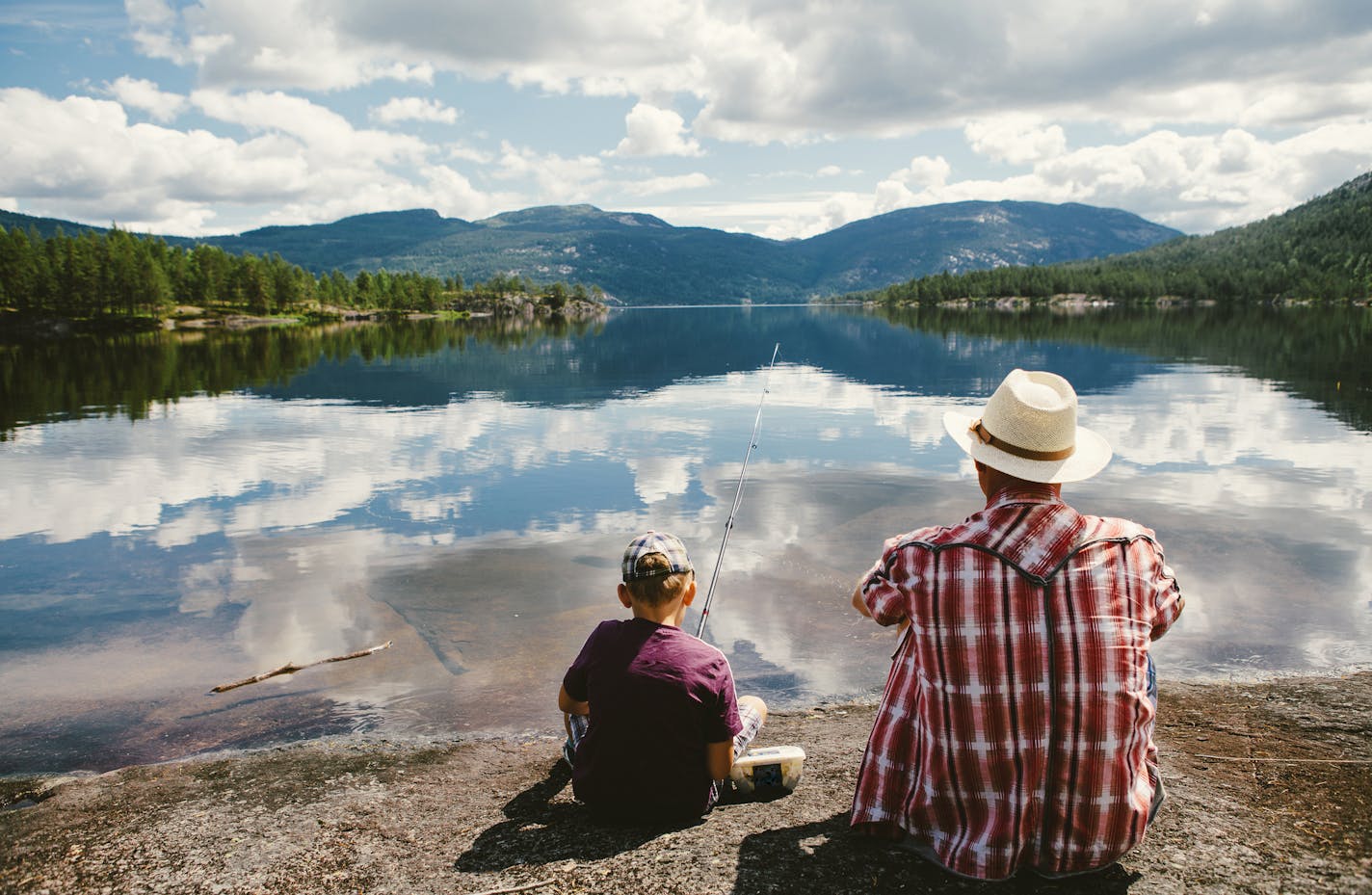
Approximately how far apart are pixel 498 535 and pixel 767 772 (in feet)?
29.4

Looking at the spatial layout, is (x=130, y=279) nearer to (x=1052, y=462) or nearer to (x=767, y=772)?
(x=767, y=772)

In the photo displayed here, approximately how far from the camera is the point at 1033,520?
354 centimetres

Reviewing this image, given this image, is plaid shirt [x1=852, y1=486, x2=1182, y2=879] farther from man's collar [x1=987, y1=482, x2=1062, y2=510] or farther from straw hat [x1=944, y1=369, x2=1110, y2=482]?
straw hat [x1=944, y1=369, x2=1110, y2=482]

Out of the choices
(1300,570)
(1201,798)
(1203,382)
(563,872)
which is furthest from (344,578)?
(1203,382)

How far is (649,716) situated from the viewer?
4.55m

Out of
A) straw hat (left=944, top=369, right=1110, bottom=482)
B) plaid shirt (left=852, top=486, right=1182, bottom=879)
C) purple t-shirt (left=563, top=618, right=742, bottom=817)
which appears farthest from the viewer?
purple t-shirt (left=563, top=618, right=742, bottom=817)

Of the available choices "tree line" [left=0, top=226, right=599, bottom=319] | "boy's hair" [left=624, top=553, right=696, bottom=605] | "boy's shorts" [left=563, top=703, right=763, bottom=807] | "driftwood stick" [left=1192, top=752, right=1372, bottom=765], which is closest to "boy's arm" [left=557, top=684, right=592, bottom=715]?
"boy's shorts" [left=563, top=703, right=763, bottom=807]

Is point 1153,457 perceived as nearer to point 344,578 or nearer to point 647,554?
point 344,578

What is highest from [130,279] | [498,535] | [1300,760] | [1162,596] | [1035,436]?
[130,279]

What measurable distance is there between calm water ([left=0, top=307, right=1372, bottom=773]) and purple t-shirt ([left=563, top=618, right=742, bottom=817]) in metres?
2.95

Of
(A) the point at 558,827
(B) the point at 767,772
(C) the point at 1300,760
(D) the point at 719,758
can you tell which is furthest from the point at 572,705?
(C) the point at 1300,760

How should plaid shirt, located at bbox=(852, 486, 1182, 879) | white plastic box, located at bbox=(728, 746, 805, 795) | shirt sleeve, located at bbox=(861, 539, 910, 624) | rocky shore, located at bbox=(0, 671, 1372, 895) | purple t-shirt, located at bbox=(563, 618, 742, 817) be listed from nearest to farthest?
plaid shirt, located at bbox=(852, 486, 1182, 879), shirt sleeve, located at bbox=(861, 539, 910, 624), rocky shore, located at bbox=(0, 671, 1372, 895), purple t-shirt, located at bbox=(563, 618, 742, 817), white plastic box, located at bbox=(728, 746, 805, 795)

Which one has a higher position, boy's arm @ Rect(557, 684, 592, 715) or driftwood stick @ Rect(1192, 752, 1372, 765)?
boy's arm @ Rect(557, 684, 592, 715)

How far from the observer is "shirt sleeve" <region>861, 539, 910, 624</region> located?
3736 millimetres
